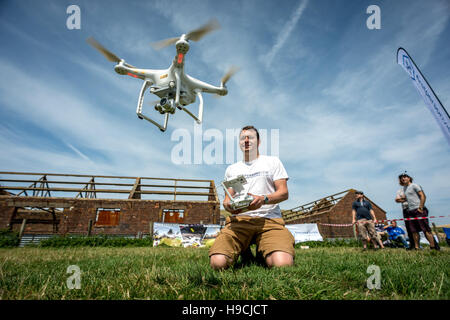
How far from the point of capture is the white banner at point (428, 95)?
2.28 metres

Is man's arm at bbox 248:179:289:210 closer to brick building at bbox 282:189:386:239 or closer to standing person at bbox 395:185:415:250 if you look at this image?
standing person at bbox 395:185:415:250

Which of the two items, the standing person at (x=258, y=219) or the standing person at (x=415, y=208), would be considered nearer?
the standing person at (x=258, y=219)

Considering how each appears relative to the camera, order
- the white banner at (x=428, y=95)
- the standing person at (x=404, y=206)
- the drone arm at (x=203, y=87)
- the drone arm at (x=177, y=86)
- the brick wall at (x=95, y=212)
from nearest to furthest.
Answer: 1. the white banner at (x=428, y=95)
2. the drone arm at (x=177, y=86)
3. the drone arm at (x=203, y=87)
4. the standing person at (x=404, y=206)
5. the brick wall at (x=95, y=212)

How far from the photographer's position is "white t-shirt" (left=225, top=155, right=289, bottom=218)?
9.87 feet

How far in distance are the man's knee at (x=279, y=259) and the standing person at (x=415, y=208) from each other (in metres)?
5.22

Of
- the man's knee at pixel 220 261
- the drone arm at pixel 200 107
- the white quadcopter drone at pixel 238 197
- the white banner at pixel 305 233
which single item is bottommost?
the white banner at pixel 305 233

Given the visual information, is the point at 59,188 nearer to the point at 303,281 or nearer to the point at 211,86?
the point at 211,86

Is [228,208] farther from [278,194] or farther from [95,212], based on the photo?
[95,212]

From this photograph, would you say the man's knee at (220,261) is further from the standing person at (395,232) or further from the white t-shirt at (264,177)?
the standing person at (395,232)

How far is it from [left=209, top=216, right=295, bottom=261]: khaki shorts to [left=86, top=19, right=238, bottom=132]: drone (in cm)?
171

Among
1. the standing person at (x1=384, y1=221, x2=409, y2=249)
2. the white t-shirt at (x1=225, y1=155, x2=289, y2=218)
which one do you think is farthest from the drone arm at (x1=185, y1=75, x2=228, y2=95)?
the standing person at (x1=384, y1=221, x2=409, y2=249)

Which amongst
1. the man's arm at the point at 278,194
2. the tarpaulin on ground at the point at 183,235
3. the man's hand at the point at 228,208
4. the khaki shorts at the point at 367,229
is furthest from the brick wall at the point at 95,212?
the man's arm at the point at 278,194
